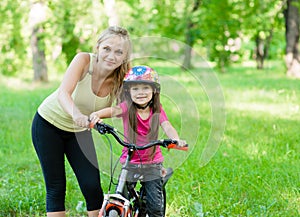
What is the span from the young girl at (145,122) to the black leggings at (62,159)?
400mm

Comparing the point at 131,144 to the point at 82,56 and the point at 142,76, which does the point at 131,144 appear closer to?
the point at 142,76

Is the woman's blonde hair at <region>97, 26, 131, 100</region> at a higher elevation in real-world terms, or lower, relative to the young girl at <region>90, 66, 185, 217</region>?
higher

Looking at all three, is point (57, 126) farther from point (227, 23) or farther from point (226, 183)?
point (227, 23)

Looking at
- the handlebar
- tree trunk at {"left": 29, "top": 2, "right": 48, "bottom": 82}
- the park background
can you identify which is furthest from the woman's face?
tree trunk at {"left": 29, "top": 2, "right": 48, "bottom": 82}

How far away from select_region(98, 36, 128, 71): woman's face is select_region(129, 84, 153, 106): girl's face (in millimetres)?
262

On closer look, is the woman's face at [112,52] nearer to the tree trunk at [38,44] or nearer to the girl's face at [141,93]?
the girl's face at [141,93]

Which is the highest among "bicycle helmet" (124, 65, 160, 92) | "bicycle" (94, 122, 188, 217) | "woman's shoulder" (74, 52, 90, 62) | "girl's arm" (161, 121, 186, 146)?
"woman's shoulder" (74, 52, 90, 62)

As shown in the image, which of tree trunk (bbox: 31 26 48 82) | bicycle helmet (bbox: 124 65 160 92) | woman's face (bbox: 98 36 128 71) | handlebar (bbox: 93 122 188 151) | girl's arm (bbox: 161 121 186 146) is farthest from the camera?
tree trunk (bbox: 31 26 48 82)

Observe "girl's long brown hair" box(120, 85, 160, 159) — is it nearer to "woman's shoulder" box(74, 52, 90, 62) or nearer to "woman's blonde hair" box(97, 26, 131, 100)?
"woman's blonde hair" box(97, 26, 131, 100)

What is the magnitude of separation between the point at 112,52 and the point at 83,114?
439 millimetres

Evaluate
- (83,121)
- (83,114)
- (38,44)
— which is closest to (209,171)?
(83,114)

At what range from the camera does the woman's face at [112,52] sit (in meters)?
2.95

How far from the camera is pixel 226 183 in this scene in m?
4.39

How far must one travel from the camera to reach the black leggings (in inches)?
126
